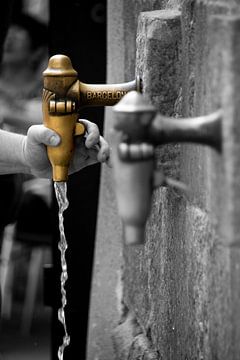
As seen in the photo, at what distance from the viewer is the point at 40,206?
441 cm

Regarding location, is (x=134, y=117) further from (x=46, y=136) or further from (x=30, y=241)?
(x=30, y=241)

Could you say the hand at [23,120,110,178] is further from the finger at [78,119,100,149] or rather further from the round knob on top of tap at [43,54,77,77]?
the round knob on top of tap at [43,54,77,77]

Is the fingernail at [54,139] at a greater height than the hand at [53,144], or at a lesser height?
greater

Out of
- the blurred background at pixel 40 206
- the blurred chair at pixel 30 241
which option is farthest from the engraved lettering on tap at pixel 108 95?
the blurred chair at pixel 30 241

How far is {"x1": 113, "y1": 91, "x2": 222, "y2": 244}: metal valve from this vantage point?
121 cm

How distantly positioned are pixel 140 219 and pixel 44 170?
62 cm

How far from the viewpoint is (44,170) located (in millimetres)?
1808

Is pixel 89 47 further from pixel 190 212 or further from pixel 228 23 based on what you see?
pixel 228 23

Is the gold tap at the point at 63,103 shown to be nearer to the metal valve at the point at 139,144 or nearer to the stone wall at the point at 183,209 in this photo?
the stone wall at the point at 183,209

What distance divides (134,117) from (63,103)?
0.42 metres

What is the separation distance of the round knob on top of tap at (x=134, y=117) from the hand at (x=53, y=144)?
420 millimetres

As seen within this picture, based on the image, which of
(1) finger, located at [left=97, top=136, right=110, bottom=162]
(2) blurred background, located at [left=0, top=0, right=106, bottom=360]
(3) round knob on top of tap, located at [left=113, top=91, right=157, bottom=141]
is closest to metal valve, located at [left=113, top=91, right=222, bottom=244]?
(3) round knob on top of tap, located at [left=113, top=91, right=157, bottom=141]

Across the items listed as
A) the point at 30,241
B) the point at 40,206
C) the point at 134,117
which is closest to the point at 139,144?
the point at 134,117

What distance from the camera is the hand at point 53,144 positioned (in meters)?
1.64
